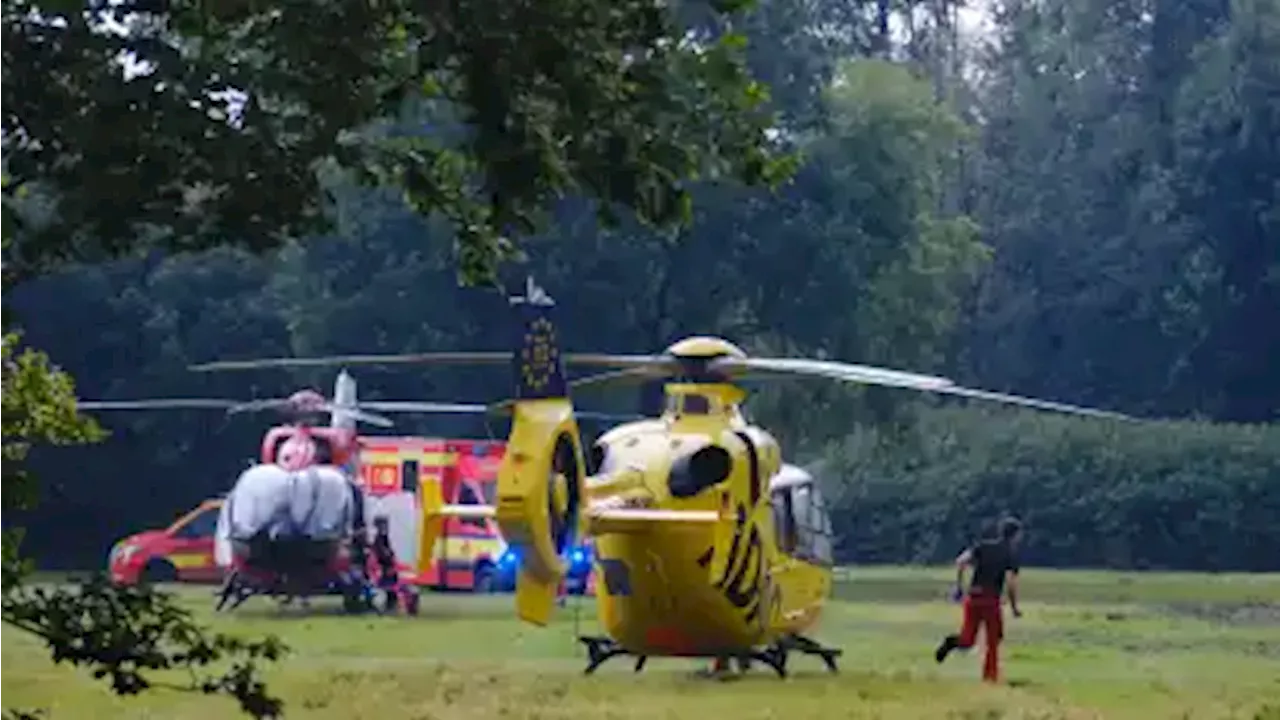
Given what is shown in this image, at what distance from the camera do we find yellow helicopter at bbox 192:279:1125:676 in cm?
1736

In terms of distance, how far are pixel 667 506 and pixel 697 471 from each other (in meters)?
0.32

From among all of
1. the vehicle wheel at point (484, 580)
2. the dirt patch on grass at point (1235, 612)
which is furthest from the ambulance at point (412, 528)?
the dirt patch on grass at point (1235, 612)

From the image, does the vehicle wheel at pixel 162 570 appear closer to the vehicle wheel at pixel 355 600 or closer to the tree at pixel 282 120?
the vehicle wheel at pixel 355 600

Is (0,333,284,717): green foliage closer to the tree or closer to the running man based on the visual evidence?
the tree

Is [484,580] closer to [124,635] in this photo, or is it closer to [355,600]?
[355,600]

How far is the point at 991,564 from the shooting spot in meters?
20.1

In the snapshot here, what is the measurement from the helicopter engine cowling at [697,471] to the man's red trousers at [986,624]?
2.21 m

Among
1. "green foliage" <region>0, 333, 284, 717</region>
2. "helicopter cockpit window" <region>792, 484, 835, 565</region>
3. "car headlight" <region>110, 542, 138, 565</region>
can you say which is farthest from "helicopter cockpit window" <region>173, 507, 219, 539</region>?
"green foliage" <region>0, 333, 284, 717</region>

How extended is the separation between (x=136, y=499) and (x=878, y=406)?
12945 millimetres

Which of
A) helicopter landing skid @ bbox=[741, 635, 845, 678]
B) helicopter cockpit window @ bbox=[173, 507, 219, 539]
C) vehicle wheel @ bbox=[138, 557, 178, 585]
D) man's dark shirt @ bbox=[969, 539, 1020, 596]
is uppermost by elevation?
man's dark shirt @ bbox=[969, 539, 1020, 596]

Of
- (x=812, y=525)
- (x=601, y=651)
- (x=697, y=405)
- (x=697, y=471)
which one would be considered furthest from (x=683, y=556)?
(x=812, y=525)

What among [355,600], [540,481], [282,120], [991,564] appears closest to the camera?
[282,120]

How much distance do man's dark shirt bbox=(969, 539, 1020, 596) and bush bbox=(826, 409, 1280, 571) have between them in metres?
30.2

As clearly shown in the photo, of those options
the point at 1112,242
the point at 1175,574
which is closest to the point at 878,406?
the point at 1175,574
